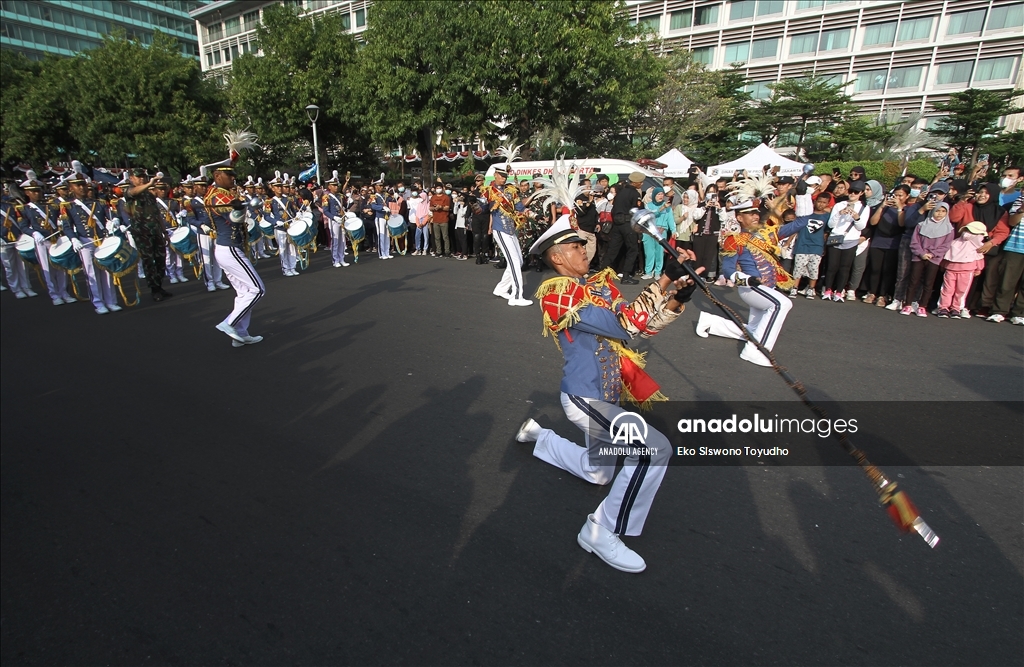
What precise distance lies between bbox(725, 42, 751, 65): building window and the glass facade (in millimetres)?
50795

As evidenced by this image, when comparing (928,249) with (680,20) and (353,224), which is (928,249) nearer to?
(353,224)

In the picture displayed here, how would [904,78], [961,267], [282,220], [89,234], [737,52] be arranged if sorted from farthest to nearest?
[737,52]
[904,78]
[282,220]
[89,234]
[961,267]

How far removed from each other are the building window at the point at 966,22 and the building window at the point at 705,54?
536 inches

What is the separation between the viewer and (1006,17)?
102 ft

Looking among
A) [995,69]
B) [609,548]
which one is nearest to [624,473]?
[609,548]

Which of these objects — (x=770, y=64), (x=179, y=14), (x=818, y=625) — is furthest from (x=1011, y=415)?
(x=179, y=14)

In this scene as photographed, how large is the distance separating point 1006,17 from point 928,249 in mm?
37240

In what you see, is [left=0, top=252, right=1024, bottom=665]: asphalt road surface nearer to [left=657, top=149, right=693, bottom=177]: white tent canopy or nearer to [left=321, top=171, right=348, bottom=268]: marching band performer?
[left=321, top=171, right=348, bottom=268]: marching band performer

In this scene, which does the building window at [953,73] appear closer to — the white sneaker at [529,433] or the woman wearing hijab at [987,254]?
the woman wearing hijab at [987,254]

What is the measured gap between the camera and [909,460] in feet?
12.3

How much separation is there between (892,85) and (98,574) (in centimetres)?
4517

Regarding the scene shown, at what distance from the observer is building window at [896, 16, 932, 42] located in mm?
33219

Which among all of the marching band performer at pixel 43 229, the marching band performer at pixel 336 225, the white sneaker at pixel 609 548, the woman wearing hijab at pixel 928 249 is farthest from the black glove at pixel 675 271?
the marching band performer at pixel 336 225

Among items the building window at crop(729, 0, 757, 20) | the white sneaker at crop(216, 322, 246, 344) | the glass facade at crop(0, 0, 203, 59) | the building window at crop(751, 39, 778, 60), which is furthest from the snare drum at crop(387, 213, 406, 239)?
the glass facade at crop(0, 0, 203, 59)
